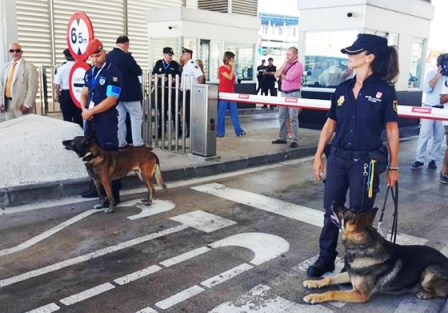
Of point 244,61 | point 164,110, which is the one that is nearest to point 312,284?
point 164,110

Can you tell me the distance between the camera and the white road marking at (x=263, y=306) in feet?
11.0

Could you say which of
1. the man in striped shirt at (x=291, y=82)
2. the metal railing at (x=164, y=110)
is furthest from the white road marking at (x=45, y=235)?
the man in striped shirt at (x=291, y=82)

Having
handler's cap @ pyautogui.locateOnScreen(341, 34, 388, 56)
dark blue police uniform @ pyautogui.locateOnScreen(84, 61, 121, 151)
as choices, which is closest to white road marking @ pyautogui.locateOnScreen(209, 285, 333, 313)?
handler's cap @ pyautogui.locateOnScreen(341, 34, 388, 56)

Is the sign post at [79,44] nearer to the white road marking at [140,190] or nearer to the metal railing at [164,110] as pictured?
the white road marking at [140,190]

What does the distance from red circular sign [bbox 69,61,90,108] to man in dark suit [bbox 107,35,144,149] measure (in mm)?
1066

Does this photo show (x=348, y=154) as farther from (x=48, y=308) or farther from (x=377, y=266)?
(x=48, y=308)

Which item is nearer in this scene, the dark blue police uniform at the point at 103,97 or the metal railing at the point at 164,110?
the dark blue police uniform at the point at 103,97

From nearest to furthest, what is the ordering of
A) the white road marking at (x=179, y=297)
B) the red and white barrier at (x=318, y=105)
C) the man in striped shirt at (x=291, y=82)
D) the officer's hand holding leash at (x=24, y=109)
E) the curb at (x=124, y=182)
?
the white road marking at (x=179, y=297) < the curb at (x=124, y=182) < the red and white barrier at (x=318, y=105) < the officer's hand holding leash at (x=24, y=109) < the man in striped shirt at (x=291, y=82)

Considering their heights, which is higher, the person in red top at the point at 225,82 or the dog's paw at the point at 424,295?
the person in red top at the point at 225,82

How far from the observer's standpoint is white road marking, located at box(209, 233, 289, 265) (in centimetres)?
435

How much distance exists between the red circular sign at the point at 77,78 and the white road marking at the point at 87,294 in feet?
9.87

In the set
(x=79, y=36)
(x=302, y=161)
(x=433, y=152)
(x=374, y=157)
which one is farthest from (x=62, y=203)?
(x=433, y=152)

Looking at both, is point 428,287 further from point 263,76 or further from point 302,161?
point 263,76

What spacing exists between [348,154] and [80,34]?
3.79 meters
